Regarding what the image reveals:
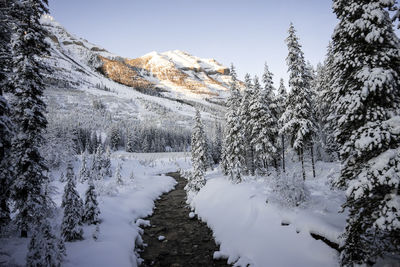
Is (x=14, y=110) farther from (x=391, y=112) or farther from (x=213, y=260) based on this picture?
(x=391, y=112)

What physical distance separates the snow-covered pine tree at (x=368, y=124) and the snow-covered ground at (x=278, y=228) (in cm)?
117

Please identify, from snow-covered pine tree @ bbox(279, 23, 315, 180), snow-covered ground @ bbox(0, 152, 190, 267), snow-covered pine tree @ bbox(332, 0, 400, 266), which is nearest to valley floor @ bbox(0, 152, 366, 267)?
snow-covered ground @ bbox(0, 152, 190, 267)

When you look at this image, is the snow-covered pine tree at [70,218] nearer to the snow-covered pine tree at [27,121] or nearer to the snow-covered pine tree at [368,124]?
the snow-covered pine tree at [27,121]

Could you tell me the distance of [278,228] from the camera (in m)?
11.1

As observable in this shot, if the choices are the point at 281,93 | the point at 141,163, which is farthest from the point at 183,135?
the point at 281,93

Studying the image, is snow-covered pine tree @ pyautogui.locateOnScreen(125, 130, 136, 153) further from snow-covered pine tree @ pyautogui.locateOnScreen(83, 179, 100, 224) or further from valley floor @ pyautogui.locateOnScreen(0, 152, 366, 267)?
snow-covered pine tree @ pyautogui.locateOnScreen(83, 179, 100, 224)

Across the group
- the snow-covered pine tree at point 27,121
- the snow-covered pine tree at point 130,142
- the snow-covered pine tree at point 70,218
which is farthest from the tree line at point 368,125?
the snow-covered pine tree at point 130,142

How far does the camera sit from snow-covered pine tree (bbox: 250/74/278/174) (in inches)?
1124

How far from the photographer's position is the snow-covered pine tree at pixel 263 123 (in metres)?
28.5

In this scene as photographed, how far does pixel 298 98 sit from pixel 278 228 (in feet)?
56.3

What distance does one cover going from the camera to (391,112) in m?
6.91

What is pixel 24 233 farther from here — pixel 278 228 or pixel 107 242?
pixel 278 228

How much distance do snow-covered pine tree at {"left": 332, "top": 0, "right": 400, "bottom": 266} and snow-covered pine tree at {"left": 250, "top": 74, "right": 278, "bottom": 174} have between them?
19.7 m

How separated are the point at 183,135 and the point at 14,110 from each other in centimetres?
13798
